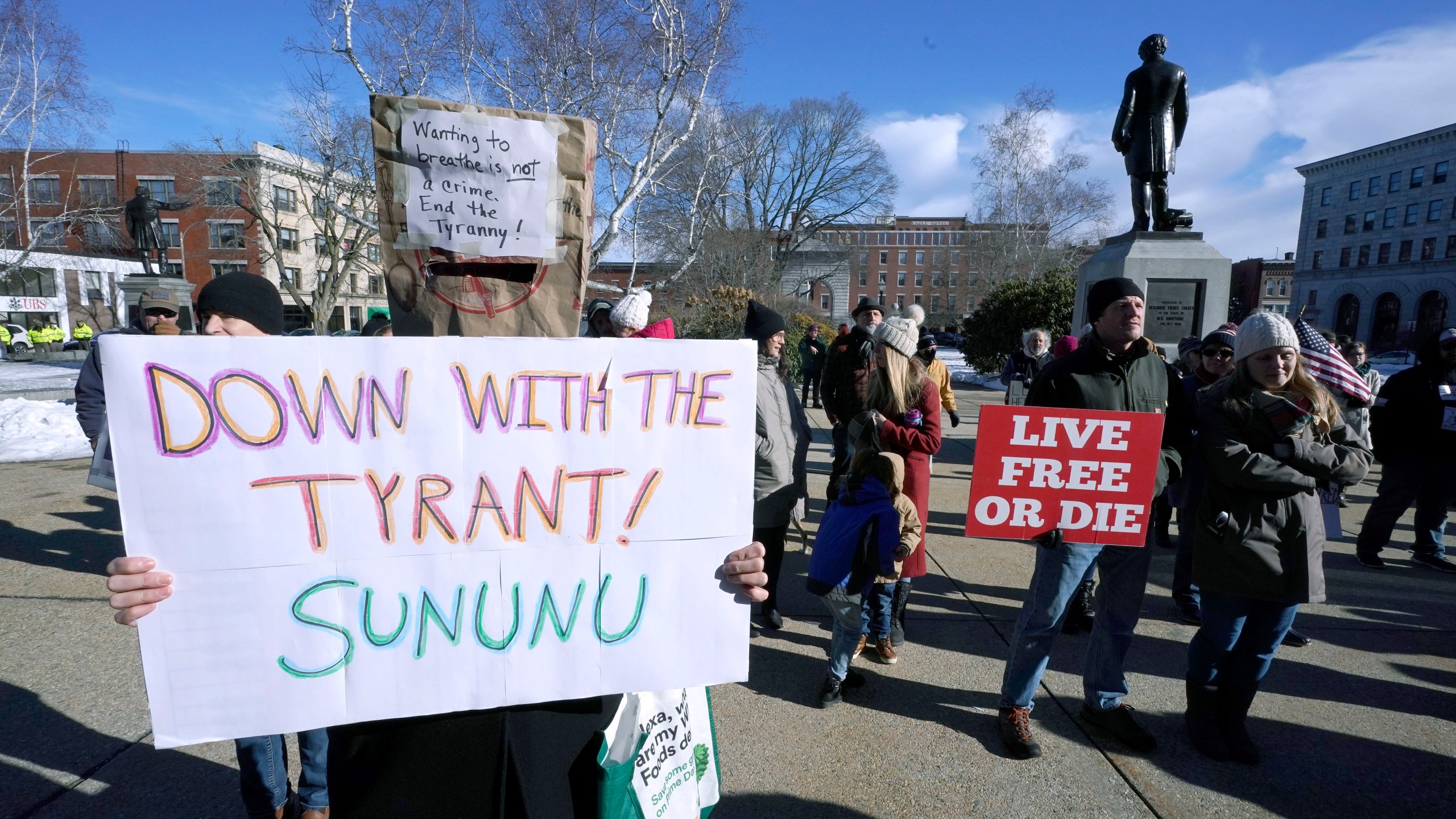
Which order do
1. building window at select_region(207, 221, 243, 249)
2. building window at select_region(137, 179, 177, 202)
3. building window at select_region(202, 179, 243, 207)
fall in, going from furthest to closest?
building window at select_region(137, 179, 177, 202) → building window at select_region(207, 221, 243, 249) → building window at select_region(202, 179, 243, 207)

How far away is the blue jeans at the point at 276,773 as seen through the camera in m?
1.94

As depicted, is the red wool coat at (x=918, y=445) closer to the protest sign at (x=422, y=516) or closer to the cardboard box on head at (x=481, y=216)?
the protest sign at (x=422, y=516)

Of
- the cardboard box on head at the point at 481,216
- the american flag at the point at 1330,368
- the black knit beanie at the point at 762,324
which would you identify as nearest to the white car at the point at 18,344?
the black knit beanie at the point at 762,324

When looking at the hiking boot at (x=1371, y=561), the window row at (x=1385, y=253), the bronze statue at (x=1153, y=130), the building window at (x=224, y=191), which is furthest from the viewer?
the window row at (x=1385, y=253)

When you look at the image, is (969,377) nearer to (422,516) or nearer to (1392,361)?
(1392,361)

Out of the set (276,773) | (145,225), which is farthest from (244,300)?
(145,225)

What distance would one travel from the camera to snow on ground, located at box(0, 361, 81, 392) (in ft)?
43.0

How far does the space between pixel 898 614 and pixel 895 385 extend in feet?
4.54

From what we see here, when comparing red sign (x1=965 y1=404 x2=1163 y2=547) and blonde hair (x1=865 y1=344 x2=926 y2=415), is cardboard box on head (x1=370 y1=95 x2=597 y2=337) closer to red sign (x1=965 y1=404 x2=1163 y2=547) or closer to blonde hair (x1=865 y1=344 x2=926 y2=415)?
red sign (x1=965 y1=404 x2=1163 y2=547)

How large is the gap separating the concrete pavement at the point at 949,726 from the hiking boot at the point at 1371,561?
496 mm

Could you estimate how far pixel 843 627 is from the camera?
3.01 metres

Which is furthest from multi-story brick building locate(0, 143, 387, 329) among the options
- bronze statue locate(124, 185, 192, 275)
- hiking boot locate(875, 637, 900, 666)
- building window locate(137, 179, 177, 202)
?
hiking boot locate(875, 637, 900, 666)

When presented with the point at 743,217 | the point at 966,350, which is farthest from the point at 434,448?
the point at 743,217

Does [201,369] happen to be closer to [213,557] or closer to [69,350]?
[213,557]
